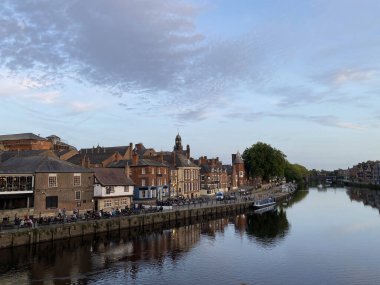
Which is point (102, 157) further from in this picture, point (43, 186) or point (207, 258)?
point (207, 258)

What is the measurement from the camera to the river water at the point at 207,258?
107ft

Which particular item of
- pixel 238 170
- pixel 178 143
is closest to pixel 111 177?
pixel 178 143

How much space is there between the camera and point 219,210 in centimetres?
7994

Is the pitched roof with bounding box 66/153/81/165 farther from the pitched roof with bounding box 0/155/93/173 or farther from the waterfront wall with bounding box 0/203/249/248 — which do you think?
the waterfront wall with bounding box 0/203/249/248

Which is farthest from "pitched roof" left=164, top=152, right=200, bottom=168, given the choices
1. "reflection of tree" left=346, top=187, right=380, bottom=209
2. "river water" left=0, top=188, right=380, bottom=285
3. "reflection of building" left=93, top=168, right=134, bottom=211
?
"reflection of tree" left=346, top=187, right=380, bottom=209

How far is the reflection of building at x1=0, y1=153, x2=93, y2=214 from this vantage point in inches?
1988

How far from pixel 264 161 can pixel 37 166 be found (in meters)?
105

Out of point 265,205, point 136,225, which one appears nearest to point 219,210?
point 265,205

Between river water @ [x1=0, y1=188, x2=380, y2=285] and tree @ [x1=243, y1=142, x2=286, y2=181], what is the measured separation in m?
87.1

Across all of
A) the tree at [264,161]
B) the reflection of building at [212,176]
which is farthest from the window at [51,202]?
the tree at [264,161]

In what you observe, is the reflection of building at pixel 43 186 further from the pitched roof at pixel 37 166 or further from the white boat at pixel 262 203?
the white boat at pixel 262 203

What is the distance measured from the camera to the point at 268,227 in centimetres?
6366

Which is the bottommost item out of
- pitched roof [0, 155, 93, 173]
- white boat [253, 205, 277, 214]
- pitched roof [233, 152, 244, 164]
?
white boat [253, 205, 277, 214]

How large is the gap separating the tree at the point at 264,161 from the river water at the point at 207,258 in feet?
286
